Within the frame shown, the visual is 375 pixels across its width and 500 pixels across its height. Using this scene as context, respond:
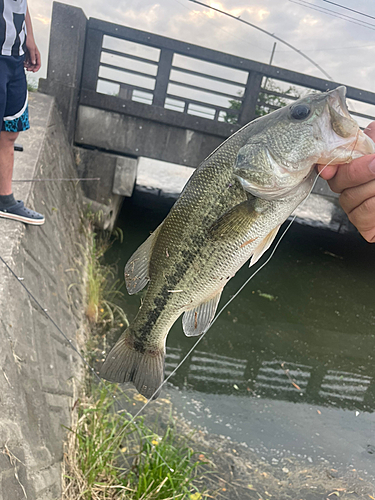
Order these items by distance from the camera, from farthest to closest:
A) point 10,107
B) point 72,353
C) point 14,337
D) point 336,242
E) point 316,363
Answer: point 336,242 < point 316,363 < point 72,353 < point 10,107 < point 14,337

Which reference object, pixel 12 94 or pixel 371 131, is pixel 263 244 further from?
pixel 12 94

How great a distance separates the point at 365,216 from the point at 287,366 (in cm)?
474

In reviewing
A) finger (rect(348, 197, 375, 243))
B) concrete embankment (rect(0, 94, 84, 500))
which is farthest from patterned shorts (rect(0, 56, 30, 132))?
finger (rect(348, 197, 375, 243))

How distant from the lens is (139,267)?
1571 millimetres

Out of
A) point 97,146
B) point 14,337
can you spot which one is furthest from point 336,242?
point 14,337

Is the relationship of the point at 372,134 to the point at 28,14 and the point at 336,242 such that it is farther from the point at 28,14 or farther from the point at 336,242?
the point at 336,242

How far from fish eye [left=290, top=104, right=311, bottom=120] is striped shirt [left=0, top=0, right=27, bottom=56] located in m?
2.44

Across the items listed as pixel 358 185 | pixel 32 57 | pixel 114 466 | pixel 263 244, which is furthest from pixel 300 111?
pixel 32 57

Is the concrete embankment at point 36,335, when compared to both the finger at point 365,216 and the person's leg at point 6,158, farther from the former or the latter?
the finger at point 365,216

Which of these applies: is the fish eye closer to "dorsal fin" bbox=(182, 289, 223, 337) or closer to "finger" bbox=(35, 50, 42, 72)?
"dorsal fin" bbox=(182, 289, 223, 337)

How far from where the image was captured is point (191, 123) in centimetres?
764

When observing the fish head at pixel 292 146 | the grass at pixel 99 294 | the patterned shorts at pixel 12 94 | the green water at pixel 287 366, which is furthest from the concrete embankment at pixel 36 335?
the fish head at pixel 292 146

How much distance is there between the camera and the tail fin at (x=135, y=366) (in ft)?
4.99

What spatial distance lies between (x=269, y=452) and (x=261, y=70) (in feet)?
21.7
